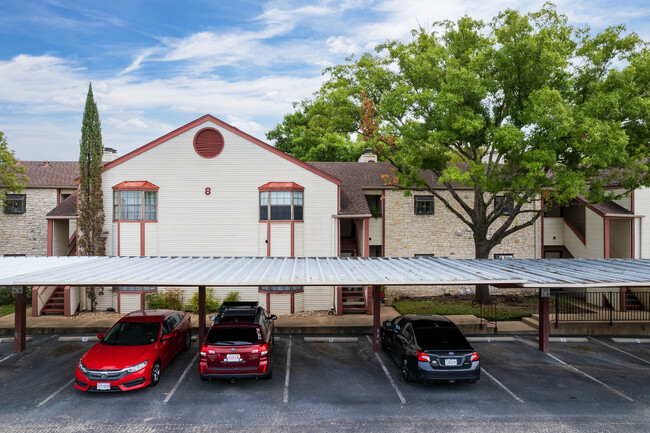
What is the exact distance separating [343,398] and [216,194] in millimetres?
12911

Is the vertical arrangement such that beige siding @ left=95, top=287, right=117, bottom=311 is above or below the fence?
above

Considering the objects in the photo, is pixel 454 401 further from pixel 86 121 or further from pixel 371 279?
pixel 86 121

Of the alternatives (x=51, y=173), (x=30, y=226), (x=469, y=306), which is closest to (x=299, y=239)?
(x=469, y=306)

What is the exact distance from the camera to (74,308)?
750 inches

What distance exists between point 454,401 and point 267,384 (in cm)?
493

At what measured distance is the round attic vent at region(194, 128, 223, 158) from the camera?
1989 centimetres

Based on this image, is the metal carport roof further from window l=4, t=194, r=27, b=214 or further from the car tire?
window l=4, t=194, r=27, b=214

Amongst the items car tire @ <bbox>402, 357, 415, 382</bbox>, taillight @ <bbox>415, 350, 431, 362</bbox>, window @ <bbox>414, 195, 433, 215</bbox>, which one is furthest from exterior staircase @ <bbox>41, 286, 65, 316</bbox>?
window @ <bbox>414, 195, 433, 215</bbox>

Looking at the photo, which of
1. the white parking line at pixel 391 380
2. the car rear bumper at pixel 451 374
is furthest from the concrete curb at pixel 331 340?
the car rear bumper at pixel 451 374

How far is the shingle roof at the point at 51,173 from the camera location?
24188 mm

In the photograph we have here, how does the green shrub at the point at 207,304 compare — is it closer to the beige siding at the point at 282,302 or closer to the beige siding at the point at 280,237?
the beige siding at the point at 282,302

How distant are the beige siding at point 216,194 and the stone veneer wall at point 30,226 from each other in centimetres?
763

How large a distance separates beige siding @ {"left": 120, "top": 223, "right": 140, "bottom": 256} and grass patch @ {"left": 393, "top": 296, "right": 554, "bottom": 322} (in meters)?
13.5

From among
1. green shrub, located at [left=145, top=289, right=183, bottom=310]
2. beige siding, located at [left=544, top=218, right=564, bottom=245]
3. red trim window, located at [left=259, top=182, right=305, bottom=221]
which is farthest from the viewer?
beige siding, located at [left=544, top=218, right=564, bottom=245]
